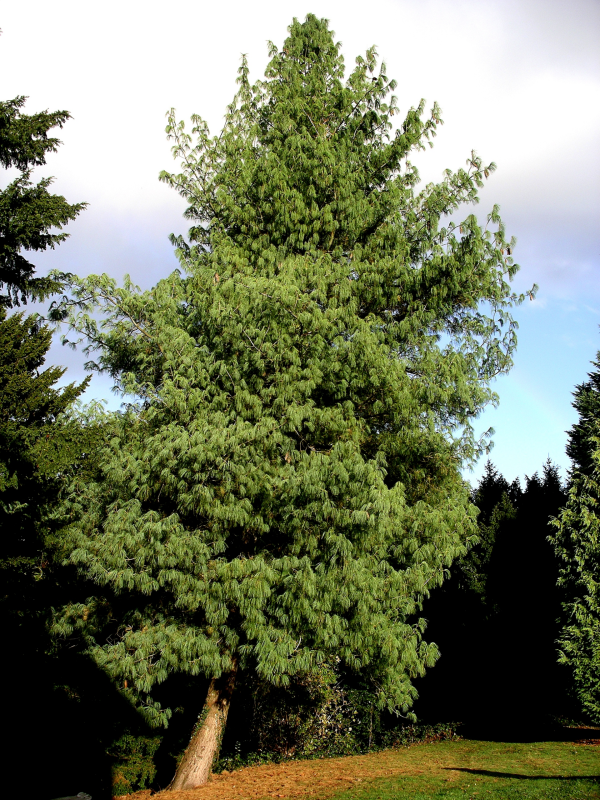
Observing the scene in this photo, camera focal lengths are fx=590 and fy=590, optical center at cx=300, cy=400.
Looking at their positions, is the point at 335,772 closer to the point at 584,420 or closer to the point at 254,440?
the point at 254,440

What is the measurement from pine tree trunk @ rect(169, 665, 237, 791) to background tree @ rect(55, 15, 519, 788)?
1.2 inches

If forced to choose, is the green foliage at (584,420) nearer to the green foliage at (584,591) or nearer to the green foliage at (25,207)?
the green foliage at (584,591)

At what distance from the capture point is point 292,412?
287 inches

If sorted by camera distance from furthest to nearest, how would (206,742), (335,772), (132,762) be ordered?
1. (335,772)
2. (132,762)
3. (206,742)

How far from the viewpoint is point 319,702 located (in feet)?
41.0

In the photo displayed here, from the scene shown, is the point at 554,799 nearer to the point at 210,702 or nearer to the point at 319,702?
the point at 210,702

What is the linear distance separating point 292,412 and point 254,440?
0.59 meters

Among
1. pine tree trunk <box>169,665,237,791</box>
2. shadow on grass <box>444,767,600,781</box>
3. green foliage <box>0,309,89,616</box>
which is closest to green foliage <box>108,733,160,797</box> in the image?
pine tree trunk <box>169,665,237,791</box>

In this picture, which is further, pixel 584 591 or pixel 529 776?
pixel 584 591

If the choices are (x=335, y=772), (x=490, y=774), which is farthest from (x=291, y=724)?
(x=490, y=774)

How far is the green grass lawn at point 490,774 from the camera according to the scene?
25.6 feet

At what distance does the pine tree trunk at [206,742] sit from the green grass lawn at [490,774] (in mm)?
2059

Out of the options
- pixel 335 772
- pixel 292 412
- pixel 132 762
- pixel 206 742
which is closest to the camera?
pixel 292 412

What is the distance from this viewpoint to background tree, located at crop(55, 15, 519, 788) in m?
6.97
